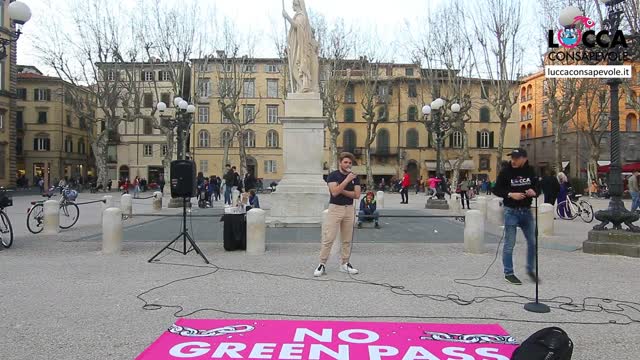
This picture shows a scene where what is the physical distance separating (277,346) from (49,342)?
2094mm

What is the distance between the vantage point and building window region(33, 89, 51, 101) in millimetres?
65000

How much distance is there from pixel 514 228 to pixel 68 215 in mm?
13366

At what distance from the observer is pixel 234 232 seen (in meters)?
10.2

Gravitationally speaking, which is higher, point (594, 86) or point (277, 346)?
point (594, 86)

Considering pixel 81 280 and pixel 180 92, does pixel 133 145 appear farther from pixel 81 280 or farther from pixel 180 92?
pixel 81 280

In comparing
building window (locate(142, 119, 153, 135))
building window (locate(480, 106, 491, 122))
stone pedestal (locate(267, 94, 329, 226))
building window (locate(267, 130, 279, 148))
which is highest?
building window (locate(480, 106, 491, 122))

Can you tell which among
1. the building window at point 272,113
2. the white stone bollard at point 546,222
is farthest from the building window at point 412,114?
the white stone bollard at point 546,222

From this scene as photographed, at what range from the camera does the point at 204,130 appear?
208ft

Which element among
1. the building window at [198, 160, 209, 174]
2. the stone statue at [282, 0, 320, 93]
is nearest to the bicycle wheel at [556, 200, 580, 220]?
the stone statue at [282, 0, 320, 93]

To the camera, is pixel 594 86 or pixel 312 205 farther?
pixel 594 86

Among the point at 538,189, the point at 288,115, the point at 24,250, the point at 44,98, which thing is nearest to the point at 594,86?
the point at 288,115

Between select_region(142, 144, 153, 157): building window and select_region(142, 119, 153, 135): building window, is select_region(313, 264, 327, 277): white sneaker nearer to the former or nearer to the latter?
select_region(142, 144, 153, 157): building window

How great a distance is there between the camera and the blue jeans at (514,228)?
7.32 meters

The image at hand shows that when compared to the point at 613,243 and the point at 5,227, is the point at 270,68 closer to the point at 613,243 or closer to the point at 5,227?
the point at 5,227
